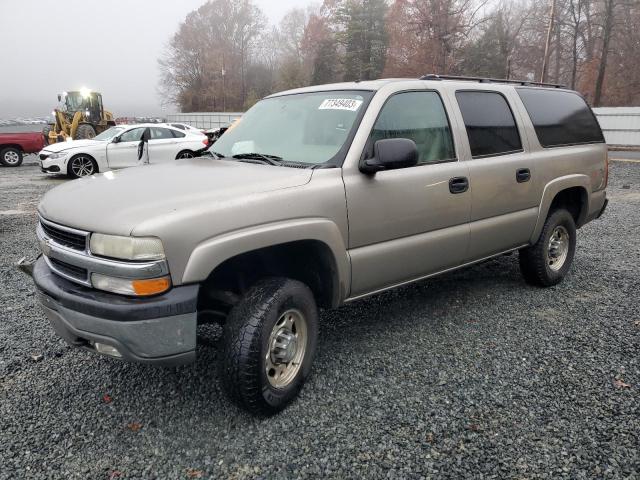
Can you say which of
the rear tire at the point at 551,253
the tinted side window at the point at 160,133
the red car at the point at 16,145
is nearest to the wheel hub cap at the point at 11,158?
the red car at the point at 16,145

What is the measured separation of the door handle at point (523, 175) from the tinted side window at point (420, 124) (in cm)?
80

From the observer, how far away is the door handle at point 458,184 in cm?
356

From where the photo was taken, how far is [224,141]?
3.80m

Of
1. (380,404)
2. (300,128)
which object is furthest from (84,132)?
(380,404)

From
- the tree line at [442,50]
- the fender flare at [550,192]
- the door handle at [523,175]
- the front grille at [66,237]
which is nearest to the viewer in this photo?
the front grille at [66,237]

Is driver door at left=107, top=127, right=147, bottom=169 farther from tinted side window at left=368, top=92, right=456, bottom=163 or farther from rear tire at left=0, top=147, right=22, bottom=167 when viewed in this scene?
tinted side window at left=368, top=92, right=456, bottom=163

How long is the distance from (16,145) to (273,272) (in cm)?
1879

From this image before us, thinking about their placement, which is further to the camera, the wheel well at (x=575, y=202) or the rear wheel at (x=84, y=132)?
the rear wheel at (x=84, y=132)

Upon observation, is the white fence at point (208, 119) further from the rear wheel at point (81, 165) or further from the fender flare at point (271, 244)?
the fender flare at point (271, 244)

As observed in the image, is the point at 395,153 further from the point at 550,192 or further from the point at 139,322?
the point at 550,192

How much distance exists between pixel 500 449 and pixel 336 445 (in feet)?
2.68

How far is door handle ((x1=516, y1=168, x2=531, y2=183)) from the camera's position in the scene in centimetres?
411

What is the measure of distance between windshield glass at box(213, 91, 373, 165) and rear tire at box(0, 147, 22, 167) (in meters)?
17.6

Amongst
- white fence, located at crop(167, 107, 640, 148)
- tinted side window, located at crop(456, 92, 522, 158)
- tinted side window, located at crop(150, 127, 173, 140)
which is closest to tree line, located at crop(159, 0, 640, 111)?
white fence, located at crop(167, 107, 640, 148)
